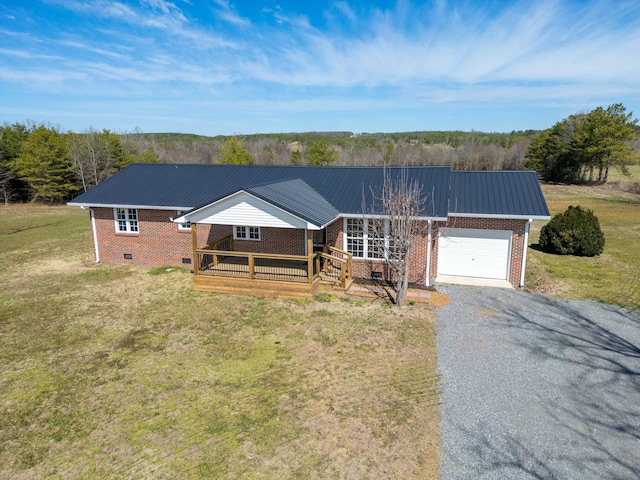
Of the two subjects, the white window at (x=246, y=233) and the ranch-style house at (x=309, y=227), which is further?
the white window at (x=246, y=233)

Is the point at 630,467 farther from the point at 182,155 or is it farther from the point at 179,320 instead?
the point at 182,155

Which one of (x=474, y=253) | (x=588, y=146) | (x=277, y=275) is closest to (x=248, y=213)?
(x=277, y=275)

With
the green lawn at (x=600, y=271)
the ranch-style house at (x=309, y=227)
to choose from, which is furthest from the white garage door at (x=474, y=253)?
the green lawn at (x=600, y=271)

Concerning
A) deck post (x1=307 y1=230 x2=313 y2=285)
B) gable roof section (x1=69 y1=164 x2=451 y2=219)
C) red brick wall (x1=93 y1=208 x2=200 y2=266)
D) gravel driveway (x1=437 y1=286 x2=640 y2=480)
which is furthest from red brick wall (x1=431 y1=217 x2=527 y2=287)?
red brick wall (x1=93 y1=208 x2=200 y2=266)

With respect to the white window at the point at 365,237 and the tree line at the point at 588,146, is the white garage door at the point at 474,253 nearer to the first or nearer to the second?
the white window at the point at 365,237

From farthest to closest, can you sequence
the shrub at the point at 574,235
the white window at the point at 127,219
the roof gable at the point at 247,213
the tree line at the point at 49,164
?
the tree line at the point at 49,164 → the shrub at the point at 574,235 → the white window at the point at 127,219 → the roof gable at the point at 247,213

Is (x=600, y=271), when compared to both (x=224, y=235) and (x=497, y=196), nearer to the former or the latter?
(x=497, y=196)

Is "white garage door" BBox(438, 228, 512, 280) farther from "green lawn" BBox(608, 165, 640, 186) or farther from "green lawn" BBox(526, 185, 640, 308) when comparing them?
"green lawn" BBox(608, 165, 640, 186)
